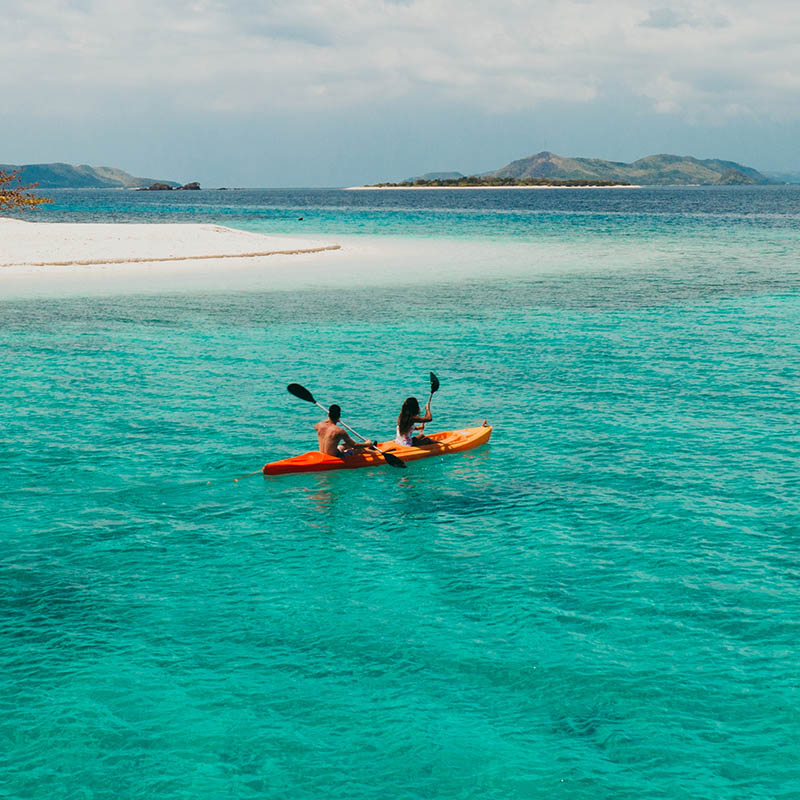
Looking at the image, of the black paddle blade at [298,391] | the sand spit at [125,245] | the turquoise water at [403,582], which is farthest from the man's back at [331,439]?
the sand spit at [125,245]

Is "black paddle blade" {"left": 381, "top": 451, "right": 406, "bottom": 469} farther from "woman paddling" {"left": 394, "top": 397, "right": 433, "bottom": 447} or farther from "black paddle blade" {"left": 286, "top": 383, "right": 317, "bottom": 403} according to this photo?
"black paddle blade" {"left": 286, "top": 383, "right": 317, "bottom": 403}

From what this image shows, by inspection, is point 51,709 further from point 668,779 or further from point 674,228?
point 674,228

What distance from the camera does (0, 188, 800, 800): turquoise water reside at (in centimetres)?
944

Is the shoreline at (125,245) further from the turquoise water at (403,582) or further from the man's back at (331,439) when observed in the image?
the man's back at (331,439)

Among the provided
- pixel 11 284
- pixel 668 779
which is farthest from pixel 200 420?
pixel 11 284

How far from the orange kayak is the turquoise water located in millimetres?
246

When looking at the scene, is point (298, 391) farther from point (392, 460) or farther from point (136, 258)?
point (136, 258)

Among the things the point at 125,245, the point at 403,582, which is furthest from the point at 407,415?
the point at 125,245

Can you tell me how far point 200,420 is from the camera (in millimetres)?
21625

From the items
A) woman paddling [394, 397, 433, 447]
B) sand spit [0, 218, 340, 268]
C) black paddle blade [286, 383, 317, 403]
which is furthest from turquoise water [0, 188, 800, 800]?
sand spit [0, 218, 340, 268]

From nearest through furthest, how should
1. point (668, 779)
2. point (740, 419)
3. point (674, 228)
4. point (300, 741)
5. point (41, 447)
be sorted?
point (668, 779)
point (300, 741)
point (41, 447)
point (740, 419)
point (674, 228)

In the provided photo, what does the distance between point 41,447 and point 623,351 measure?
18.6m

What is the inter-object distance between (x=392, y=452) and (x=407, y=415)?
85 cm

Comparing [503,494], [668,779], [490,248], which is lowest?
[668,779]
